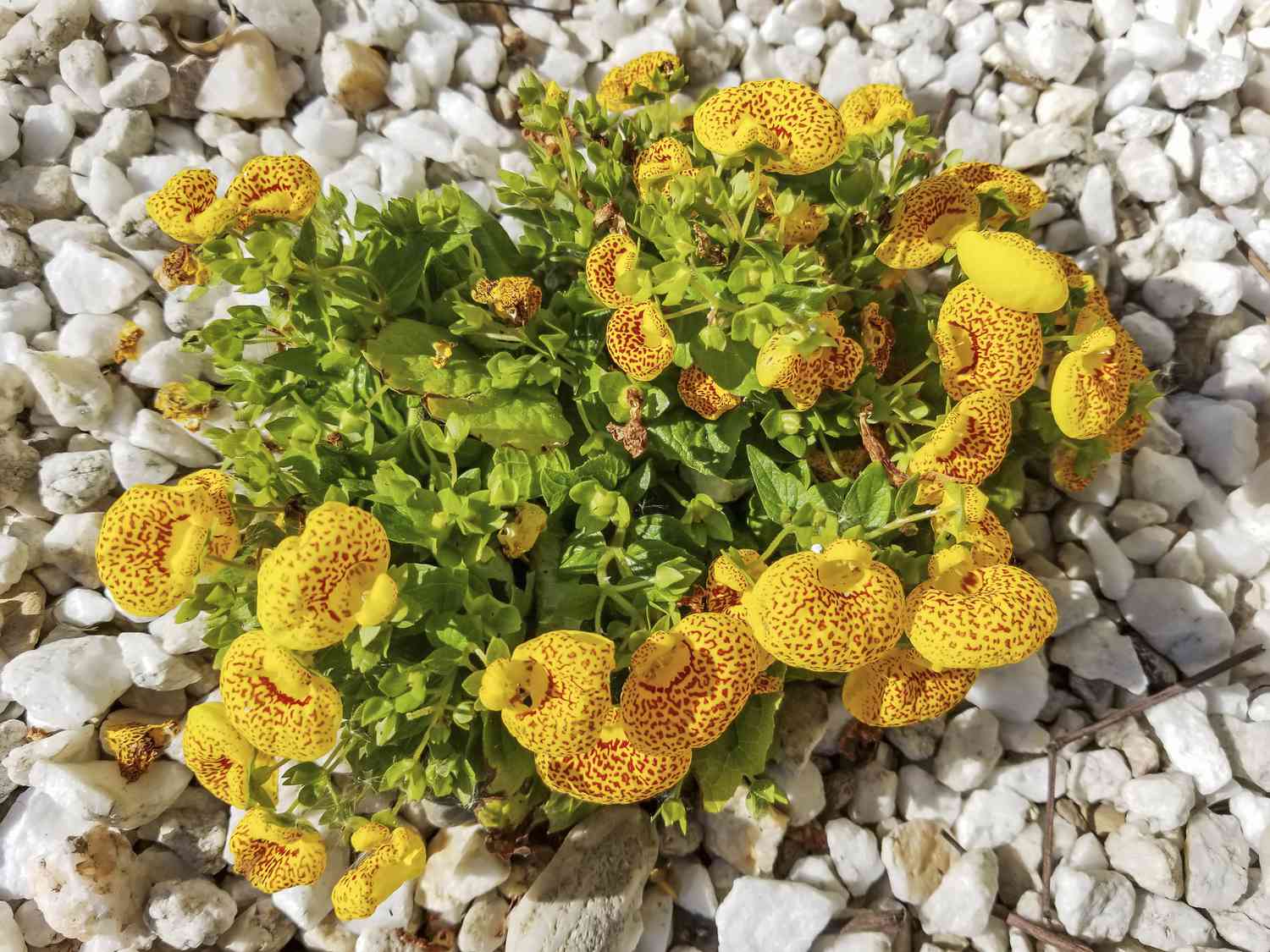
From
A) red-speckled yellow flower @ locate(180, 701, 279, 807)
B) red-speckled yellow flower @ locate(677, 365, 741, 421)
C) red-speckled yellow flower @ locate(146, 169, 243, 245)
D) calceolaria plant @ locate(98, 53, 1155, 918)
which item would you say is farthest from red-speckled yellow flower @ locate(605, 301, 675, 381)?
red-speckled yellow flower @ locate(180, 701, 279, 807)

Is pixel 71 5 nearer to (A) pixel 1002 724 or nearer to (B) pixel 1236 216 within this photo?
(A) pixel 1002 724

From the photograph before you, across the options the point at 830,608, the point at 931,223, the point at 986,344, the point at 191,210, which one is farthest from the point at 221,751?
the point at 931,223

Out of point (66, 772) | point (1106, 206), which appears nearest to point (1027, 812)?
point (1106, 206)

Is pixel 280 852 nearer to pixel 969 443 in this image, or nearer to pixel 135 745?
pixel 135 745

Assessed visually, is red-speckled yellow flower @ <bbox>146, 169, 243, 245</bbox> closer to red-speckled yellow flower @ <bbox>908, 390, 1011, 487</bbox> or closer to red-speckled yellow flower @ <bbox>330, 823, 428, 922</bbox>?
red-speckled yellow flower @ <bbox>330, 823, 428, 922</bbox>

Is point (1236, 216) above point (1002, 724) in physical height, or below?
above

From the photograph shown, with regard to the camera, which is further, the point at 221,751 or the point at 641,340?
the point at 641,340
